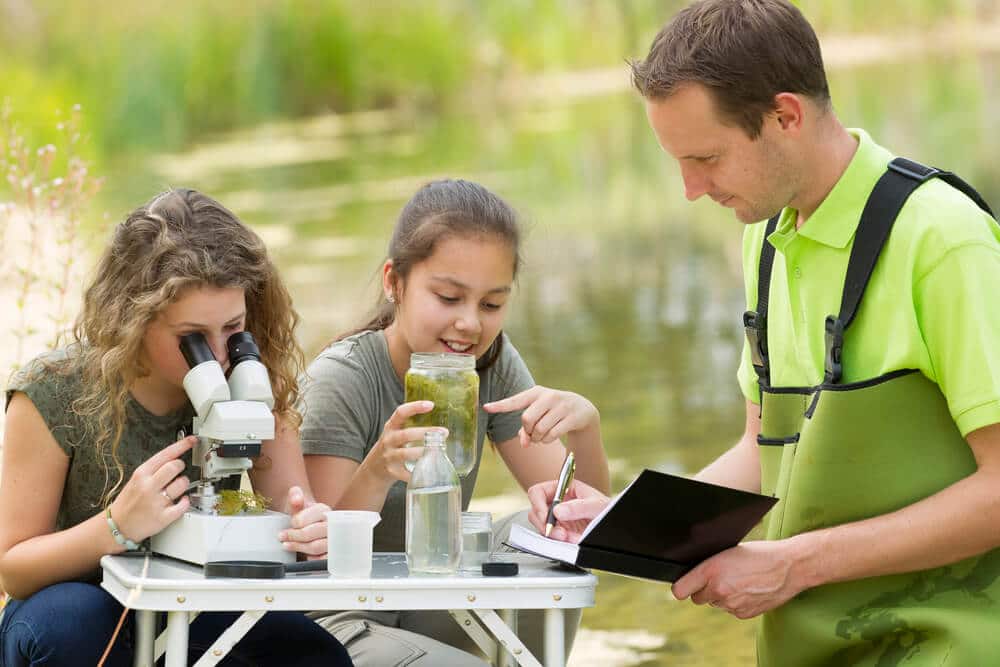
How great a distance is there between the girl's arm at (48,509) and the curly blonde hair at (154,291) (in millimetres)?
83

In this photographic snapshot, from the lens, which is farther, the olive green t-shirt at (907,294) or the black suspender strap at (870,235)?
the black suspender strap at (870,235)

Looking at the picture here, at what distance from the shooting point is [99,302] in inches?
98.3

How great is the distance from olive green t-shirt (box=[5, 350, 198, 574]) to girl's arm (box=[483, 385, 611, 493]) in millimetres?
540

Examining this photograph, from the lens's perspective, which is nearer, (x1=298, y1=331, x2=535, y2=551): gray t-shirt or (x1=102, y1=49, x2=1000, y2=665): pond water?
(x1=298, y1=331, x2=535, y2=551): gray t-shirt

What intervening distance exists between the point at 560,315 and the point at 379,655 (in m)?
6.51

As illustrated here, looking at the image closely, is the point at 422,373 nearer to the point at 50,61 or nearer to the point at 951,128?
the point at 50,61

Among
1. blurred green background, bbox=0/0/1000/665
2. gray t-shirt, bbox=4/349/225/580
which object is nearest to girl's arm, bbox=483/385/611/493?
gray t-shirt, bbox=4/349/225/580

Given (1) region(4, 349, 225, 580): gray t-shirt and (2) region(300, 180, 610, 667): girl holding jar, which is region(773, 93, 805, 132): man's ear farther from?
(1) region(4, 349, 225, 580): gray t-shirt

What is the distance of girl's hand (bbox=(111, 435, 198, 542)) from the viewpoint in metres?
2.27

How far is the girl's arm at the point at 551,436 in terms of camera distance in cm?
247

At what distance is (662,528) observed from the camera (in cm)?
217

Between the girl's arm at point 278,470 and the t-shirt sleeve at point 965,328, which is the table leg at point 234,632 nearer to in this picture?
the girl's arm at point 278,470

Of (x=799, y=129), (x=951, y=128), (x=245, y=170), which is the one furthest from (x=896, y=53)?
(x=799, y=129)

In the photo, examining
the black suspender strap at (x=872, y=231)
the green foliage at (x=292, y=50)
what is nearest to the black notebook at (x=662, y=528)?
the black suspender strap at (x=872, y=231)
